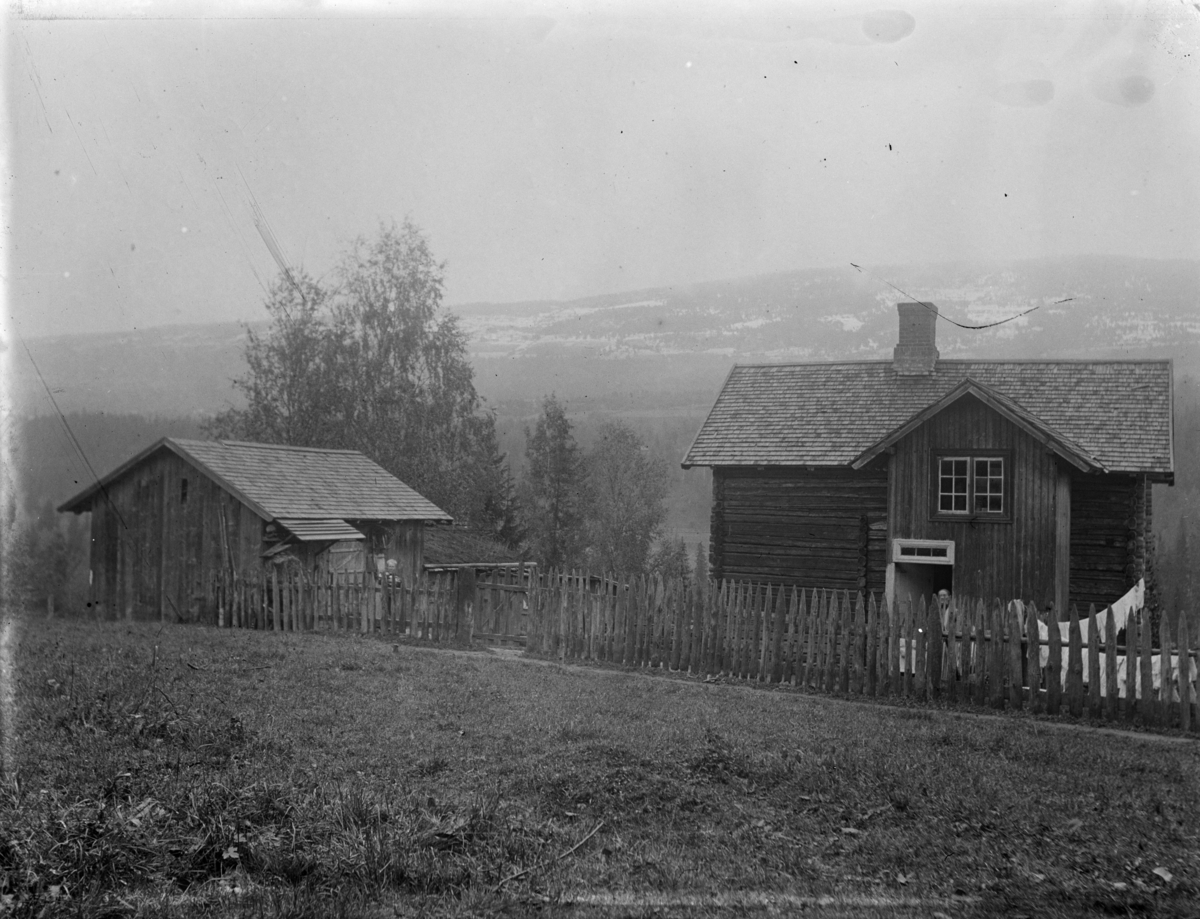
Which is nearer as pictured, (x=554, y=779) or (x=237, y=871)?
(x=237, y=871)

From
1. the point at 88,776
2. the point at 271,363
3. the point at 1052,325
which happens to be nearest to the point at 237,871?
the point at 88,776

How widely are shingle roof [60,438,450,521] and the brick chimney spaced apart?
14.5 metres

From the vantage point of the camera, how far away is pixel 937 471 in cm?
2261

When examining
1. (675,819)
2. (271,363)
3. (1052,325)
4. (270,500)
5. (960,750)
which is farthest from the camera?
(1052,325)

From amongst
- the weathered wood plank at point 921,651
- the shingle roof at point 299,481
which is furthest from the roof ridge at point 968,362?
the weathered wood plank at point 921,651

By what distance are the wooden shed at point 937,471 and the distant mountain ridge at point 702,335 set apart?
225 cm

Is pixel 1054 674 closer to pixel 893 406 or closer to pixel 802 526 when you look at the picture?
pixel 802 526

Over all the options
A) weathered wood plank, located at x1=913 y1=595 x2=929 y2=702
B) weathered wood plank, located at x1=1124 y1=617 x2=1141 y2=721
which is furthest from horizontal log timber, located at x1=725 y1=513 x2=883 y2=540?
weathered wood plank, located at x1=1124 y1=617 x2=1141 y2=721

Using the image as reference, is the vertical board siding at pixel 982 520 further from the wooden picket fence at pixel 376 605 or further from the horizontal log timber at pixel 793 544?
the wooden picket fence at pixel 376 605

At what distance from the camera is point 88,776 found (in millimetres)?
7734

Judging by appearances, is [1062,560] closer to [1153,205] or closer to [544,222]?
[1153,205]

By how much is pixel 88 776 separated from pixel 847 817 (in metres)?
5.77

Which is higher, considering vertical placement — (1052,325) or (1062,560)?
(1052,325)

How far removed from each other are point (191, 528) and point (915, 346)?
19.2 meters
